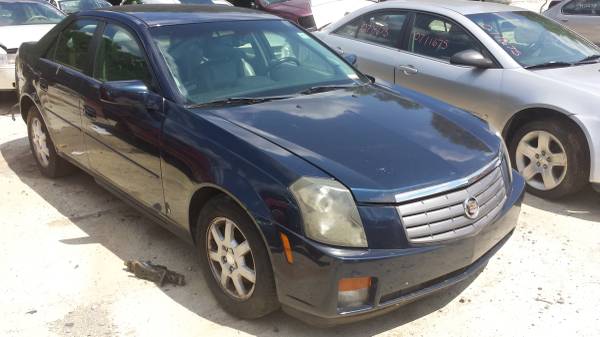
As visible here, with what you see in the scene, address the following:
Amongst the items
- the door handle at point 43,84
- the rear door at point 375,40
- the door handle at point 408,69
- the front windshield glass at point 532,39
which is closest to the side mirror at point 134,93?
the door handle at point 43,84

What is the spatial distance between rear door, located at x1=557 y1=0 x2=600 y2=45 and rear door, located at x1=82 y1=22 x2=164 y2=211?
850 cm

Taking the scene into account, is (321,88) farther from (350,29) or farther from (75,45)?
(350,29)

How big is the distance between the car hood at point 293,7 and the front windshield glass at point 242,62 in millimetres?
7525

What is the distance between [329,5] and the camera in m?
11.7

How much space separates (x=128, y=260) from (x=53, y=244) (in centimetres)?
62

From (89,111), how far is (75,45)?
2.48 ft

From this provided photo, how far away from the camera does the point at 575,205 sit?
470 cm

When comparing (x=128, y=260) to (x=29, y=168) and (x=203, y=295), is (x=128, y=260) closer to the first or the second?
(x=203, y=295)

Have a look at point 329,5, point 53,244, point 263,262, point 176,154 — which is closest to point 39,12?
point 329,5

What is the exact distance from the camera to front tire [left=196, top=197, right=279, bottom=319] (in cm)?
288

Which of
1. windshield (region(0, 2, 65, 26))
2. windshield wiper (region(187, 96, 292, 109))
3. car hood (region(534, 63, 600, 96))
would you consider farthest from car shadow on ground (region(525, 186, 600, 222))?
windshield (region(0, 2, 65, 26))

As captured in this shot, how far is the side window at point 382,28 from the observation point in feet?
19.8

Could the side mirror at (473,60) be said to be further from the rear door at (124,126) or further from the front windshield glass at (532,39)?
the rear door at (124,126)

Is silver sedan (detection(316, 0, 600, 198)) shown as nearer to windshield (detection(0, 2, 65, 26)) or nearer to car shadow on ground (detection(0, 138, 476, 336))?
car shadow on ground (detection(0, 138, 476, 336))
